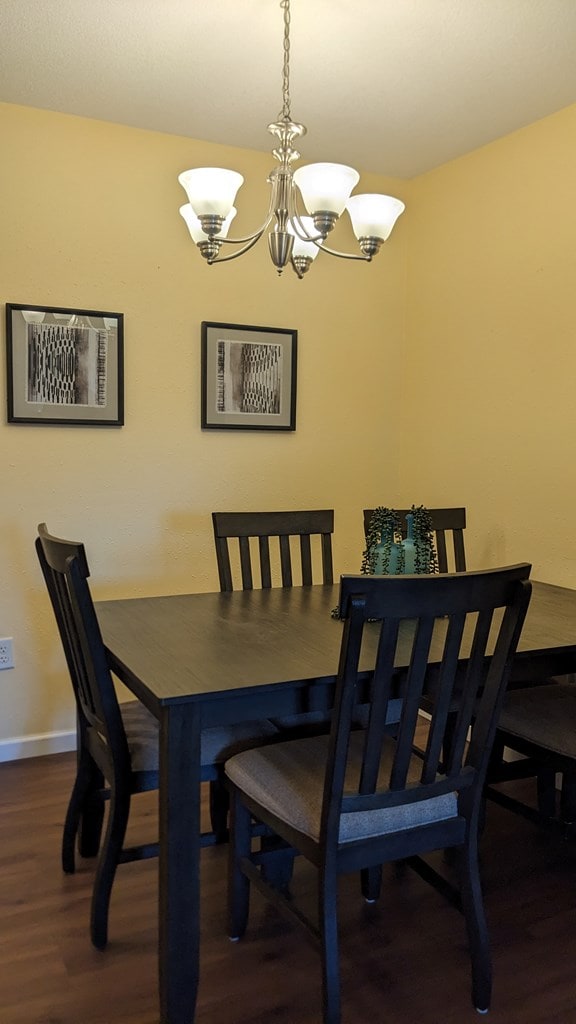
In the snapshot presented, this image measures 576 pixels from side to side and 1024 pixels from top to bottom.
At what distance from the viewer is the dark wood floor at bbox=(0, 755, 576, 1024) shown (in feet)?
5.45

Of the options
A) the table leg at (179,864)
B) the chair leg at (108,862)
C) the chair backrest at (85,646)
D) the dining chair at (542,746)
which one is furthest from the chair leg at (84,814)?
the dining chair at (542,746)

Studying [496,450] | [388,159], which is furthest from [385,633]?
[388,159]

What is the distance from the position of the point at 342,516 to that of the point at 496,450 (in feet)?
2.58

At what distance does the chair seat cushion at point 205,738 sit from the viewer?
1.83 metres

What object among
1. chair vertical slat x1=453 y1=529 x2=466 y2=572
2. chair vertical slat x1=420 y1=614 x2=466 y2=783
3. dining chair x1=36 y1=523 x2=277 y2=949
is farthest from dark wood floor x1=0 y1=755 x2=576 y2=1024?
chair vertical slat x1=453 y1=529 x2=466 y2=572

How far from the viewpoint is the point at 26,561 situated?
290 cm

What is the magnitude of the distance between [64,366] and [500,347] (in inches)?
65.8

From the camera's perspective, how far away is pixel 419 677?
4.95ft

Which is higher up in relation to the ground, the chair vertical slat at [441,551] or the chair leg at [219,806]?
the chair vertical slat at [441,551]

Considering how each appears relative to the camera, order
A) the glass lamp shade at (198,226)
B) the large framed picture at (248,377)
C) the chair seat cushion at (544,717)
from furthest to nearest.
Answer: the large framed picture at (248,377)
the chair seat cushion at (544,717)
the glass lamp shade at (198,226)

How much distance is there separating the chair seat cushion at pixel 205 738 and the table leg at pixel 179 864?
28cm

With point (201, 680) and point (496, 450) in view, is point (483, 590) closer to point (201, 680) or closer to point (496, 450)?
point (201, 680)

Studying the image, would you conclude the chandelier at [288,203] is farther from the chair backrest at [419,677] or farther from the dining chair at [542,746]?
the dining chair at [542,746]

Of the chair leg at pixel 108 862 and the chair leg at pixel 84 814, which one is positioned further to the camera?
the chair leg at pixel 84 814
